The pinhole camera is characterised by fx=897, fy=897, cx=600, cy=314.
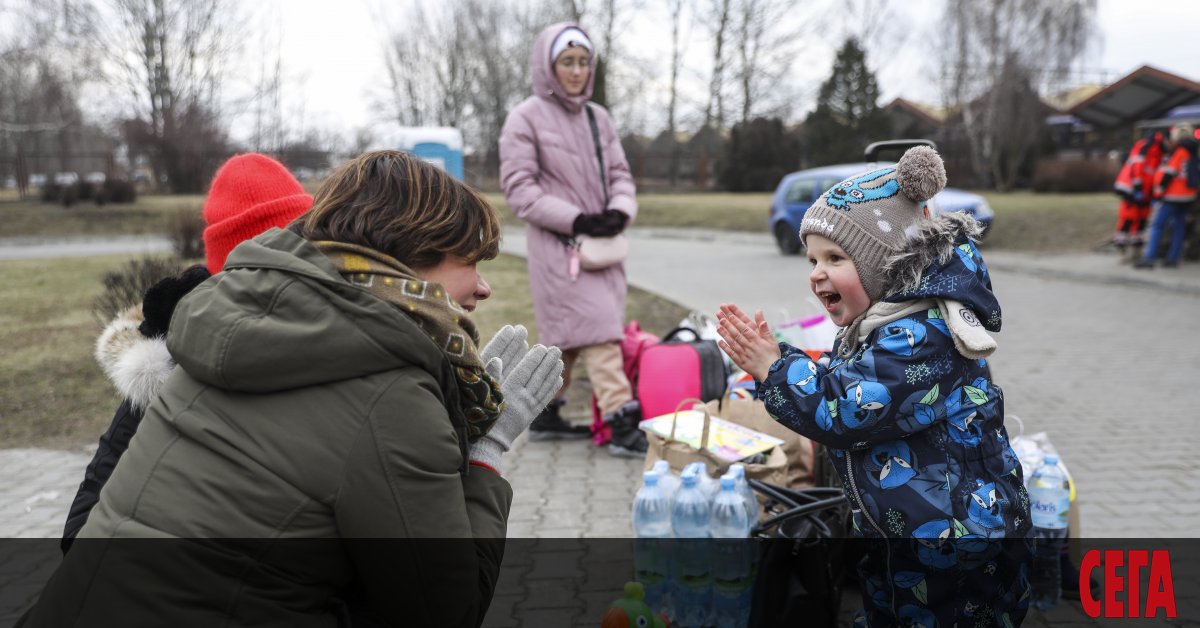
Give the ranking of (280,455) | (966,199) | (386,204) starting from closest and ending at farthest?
(280,455) < (386,204) < (966,199)

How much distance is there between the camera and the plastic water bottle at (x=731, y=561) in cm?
288

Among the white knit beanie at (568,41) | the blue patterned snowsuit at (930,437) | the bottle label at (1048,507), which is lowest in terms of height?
the bottle label at (1048,507)

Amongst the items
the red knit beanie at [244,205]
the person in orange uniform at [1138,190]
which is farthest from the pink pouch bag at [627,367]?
the person in orange uniform at [1138,190]

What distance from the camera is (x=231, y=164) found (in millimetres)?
2584

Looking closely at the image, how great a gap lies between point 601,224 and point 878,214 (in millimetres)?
2844

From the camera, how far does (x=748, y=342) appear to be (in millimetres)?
2229

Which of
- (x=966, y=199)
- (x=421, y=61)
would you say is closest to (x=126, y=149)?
(x=421, y=61)

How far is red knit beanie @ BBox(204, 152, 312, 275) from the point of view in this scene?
252cm

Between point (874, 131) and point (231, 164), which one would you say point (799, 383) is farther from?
point (874, 131)

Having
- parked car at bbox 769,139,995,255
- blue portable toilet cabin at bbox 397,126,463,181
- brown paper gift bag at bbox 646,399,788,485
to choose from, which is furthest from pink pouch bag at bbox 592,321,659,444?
parked car at bbox 769,139,995,255

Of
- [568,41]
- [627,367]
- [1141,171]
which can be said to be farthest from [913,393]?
[1141,171]

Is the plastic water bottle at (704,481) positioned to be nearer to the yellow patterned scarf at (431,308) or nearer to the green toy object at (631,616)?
the green toy object at (631,616)

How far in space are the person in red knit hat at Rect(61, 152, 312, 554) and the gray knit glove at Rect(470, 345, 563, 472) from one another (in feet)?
2.53

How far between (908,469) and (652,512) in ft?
3.48
